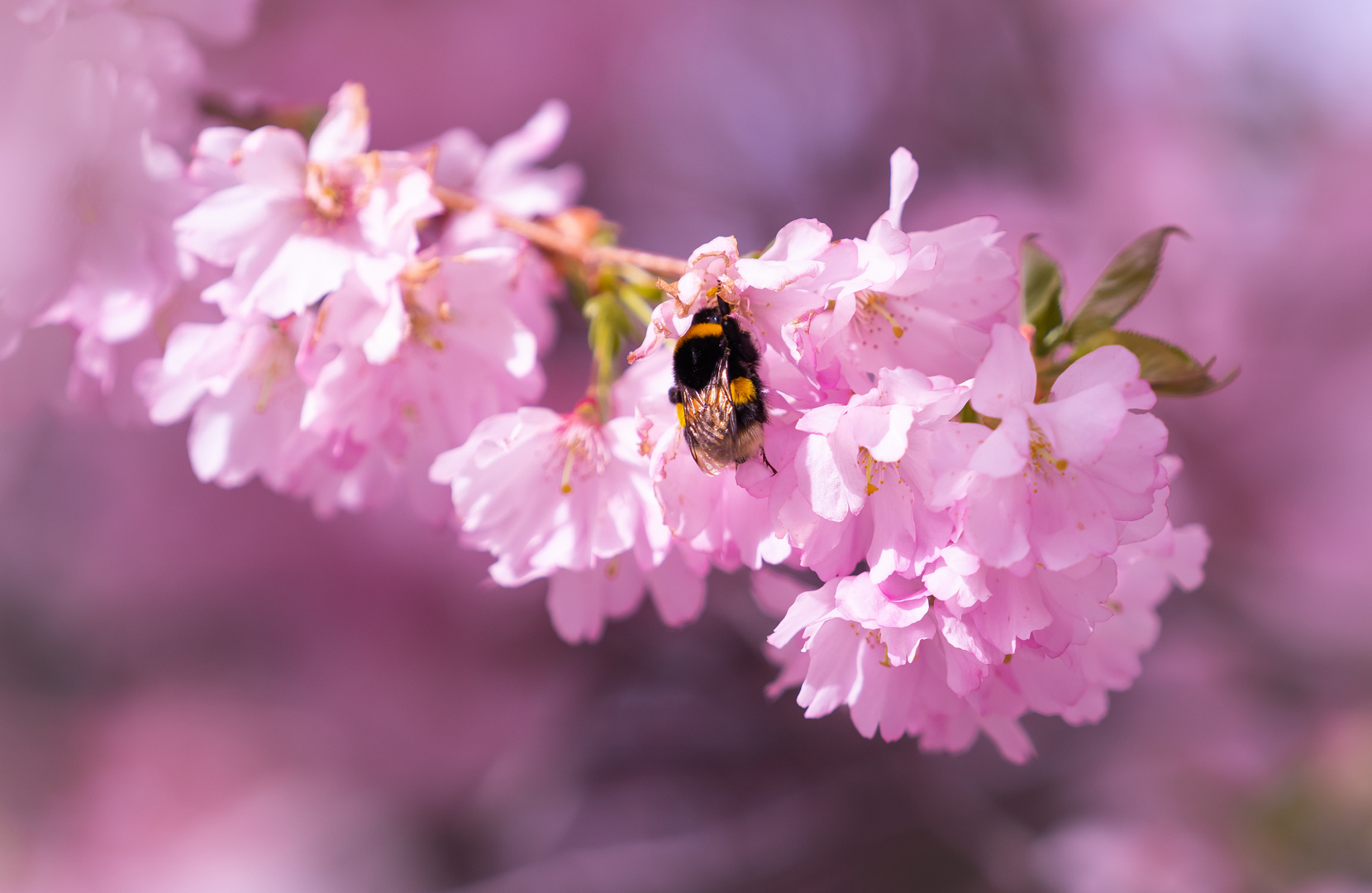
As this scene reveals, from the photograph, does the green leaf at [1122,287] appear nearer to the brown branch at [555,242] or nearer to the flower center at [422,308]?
the brown branch at [555,242]

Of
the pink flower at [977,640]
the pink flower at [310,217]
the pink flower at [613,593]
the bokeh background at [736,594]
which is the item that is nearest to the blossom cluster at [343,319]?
the pink flower at [310,217]

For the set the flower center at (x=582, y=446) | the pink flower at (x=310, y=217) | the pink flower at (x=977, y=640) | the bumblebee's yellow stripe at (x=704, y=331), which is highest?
the pink flower at (x=310, y=217)

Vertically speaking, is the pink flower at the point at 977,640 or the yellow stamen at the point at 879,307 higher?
the yellow stamen at the point at 879,307

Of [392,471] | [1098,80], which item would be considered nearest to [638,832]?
[392,471]

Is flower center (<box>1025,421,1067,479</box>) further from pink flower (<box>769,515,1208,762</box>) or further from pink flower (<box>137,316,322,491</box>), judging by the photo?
pink flower (<box>137,316,322,491</box>)

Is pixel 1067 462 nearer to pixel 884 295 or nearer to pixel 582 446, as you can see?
pixel 884 295

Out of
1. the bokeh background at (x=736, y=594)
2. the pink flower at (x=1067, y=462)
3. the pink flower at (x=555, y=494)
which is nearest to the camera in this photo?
the pink flower at (x=1067, y=462)
